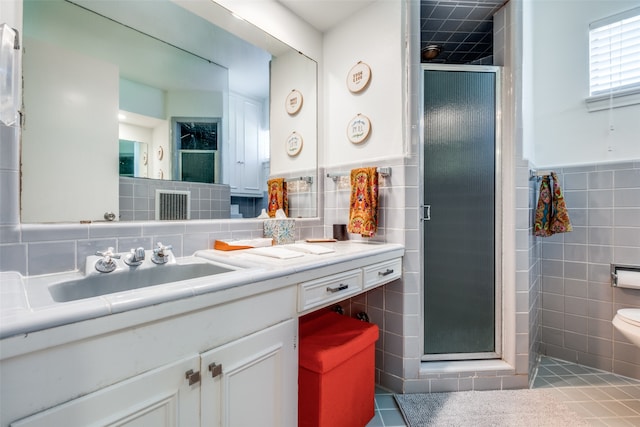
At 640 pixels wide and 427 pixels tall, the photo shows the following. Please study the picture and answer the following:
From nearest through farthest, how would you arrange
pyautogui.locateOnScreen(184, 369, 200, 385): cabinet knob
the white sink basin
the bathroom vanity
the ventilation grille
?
the bathroom vanity, pyautogui.locateOnScreen(184, 369, 200, 385): cabinet knob, the white sink basin, the ventilation grille

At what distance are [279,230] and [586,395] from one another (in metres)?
1.98

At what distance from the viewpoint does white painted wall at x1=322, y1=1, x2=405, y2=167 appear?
173 centimetres

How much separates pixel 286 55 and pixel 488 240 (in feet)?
5.72

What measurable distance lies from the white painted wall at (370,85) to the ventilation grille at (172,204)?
3.32 ft

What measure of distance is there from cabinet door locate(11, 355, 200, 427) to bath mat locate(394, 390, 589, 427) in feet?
3.90

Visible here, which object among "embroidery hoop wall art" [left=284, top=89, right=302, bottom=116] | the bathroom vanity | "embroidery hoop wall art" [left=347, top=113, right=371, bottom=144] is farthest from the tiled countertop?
"embroidery hoop wall art" [left=284, top=89, right=302, bottom=116]

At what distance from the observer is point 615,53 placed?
6.34 feet

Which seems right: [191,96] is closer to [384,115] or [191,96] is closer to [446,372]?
[384,115]

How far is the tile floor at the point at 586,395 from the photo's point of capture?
1509mm

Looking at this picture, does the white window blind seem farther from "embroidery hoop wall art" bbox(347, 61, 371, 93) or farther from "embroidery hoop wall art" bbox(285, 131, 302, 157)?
"embroidery hoop wall art" bbox(285, 131, 302, 157)

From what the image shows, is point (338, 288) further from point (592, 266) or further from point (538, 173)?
point (592, 266)

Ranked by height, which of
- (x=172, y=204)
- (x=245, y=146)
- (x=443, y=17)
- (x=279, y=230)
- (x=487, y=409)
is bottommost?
(x=487, y=409)

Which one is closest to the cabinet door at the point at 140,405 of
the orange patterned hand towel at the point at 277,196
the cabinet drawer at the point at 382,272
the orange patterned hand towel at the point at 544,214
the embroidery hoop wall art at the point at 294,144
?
the cabinet drawer at the point at 382,272

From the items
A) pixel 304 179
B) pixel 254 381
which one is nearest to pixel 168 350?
pixel 254 381
